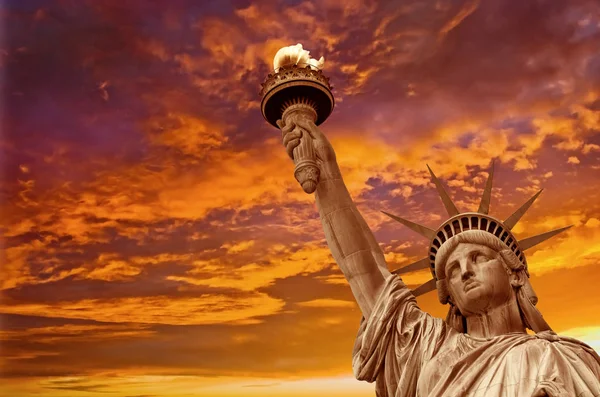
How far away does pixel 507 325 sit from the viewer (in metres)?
6.29

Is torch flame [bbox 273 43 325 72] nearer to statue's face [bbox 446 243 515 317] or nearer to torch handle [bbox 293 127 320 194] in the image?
torch handle [bbox 293 127 320 194]

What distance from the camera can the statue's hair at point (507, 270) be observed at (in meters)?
6.37

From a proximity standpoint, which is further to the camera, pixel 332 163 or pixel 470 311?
pixel 332 163

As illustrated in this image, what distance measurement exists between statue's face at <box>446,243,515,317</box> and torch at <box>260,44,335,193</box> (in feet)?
7.44

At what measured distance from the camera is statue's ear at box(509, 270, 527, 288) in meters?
6.50

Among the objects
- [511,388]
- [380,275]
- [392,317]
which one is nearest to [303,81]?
[380,275]

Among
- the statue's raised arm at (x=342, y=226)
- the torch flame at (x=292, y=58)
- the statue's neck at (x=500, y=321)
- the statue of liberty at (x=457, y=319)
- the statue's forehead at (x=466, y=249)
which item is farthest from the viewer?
the torch flame at (x=292, y=58)

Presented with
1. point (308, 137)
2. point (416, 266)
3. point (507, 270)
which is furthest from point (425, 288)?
point (308, 137)

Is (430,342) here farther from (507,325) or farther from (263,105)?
(263,105)

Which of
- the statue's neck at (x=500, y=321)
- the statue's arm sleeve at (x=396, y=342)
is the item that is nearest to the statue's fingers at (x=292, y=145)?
the statue's arm sleeve at (x=396, y=342)

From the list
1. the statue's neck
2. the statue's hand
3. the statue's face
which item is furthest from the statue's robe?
the statue's hand

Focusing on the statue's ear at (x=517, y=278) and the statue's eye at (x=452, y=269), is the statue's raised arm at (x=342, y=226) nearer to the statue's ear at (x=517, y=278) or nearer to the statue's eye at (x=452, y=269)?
the statue's eye at (x=452, y=269)

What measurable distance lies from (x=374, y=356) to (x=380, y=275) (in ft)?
3.32

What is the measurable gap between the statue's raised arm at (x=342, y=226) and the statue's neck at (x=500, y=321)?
1229 mm
